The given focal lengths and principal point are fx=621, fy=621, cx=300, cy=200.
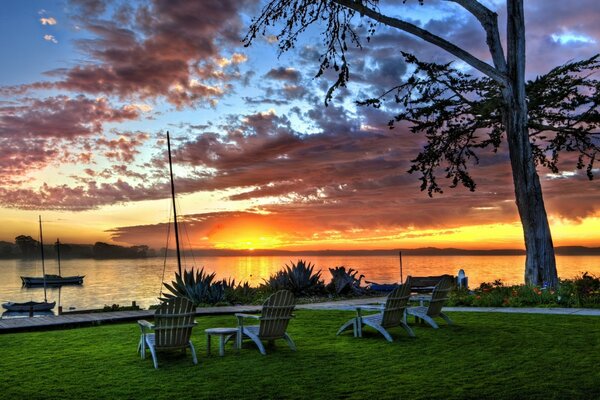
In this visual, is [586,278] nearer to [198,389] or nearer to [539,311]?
[539,311]

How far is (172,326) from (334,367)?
2.32 m

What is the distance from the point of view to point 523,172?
60.6 ft

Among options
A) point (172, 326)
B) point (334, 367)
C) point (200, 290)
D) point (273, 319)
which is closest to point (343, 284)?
point (200, 290)

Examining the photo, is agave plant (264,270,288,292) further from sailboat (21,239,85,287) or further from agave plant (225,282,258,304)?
sailboat (21,239,85,287)

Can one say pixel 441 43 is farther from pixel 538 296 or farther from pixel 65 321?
pixel 65 321

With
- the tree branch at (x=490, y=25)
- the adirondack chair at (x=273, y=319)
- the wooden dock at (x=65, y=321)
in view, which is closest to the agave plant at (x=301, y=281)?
the wooden dock at (x=65, y=321)

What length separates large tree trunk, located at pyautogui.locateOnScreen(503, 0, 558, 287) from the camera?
1834 cm

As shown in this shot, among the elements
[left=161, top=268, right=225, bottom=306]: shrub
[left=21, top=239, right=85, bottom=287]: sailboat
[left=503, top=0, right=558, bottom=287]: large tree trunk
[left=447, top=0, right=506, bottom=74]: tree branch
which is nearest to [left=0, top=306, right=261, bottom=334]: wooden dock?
[left=161, top=268, right=225, bottom=306]: shrub

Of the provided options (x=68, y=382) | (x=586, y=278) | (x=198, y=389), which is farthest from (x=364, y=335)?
(x=586, y=278)

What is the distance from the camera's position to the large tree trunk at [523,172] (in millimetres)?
18344

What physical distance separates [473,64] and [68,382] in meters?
15.3

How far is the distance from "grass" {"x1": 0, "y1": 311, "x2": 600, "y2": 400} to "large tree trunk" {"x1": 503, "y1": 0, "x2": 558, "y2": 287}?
23.0ft

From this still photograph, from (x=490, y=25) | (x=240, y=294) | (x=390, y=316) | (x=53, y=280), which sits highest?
(x=490, y=25)

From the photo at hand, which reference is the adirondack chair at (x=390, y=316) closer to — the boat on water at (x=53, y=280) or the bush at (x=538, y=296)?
the bush at (x=538, y=296)
